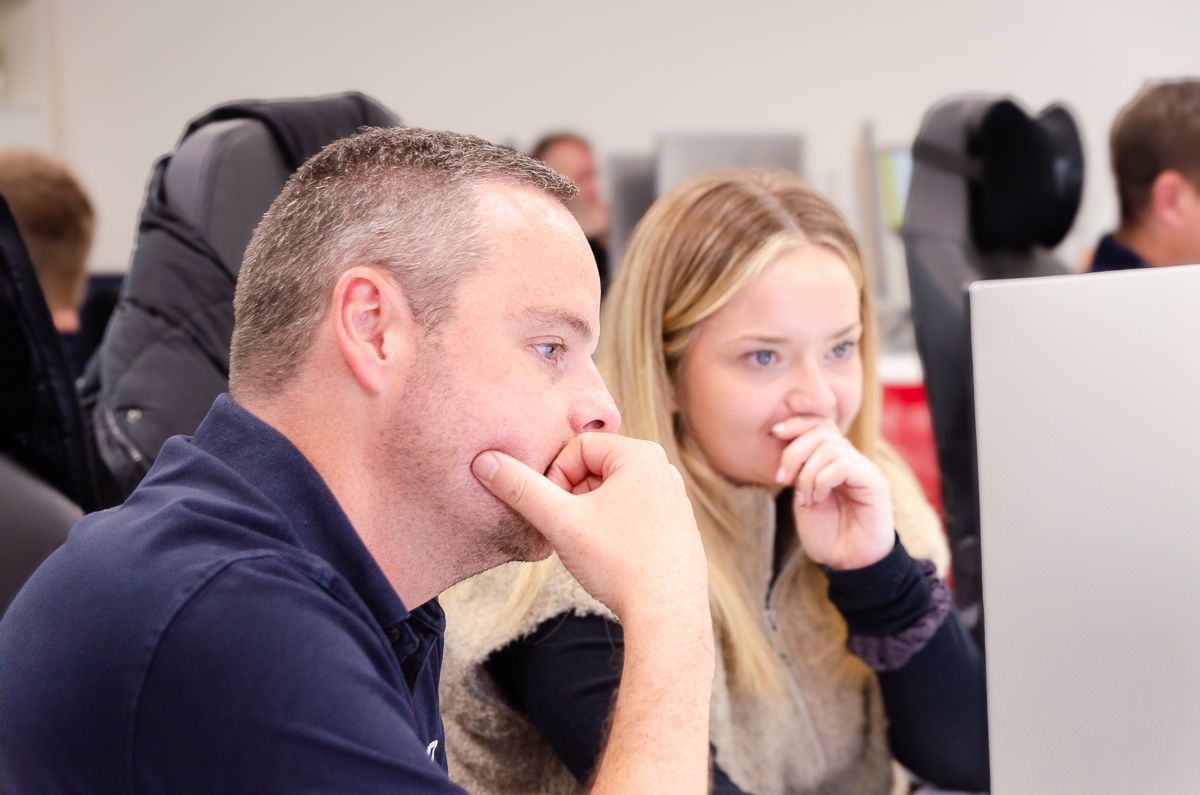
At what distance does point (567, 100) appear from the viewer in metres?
4.92

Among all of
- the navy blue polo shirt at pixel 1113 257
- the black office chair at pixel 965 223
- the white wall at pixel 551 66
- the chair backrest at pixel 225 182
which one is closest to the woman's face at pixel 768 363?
the chair backrest at pixel 225 182

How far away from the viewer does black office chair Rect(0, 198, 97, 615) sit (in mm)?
1124

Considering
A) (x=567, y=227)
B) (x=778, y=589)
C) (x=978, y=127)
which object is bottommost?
(x=778, y=589)

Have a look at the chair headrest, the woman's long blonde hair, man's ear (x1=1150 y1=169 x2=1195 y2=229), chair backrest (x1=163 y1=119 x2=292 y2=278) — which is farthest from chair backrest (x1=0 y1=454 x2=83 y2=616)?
man's ear (x1=1150 y1=169 x2=1195 y2=229)

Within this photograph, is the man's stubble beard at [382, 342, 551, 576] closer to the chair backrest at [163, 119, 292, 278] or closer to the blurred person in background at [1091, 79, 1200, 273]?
the chair backrest at [163, 119, 292, 278]

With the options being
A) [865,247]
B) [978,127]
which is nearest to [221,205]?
[978,127]

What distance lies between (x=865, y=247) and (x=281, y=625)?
3.60 meters

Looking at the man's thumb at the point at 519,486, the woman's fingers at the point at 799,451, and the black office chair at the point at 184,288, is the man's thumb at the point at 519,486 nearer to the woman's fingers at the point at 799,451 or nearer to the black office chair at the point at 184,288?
the woman's fingers at the point at 799,451

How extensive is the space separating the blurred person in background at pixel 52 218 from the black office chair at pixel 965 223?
151 cm

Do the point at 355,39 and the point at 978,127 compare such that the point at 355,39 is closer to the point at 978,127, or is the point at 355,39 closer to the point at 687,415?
the point at 978,127

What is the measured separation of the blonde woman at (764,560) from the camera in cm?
115

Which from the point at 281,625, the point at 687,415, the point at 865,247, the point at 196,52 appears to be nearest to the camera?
the point at 281,625

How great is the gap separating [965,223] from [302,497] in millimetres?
1579

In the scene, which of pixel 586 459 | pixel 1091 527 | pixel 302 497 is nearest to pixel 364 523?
pixel 302 497
